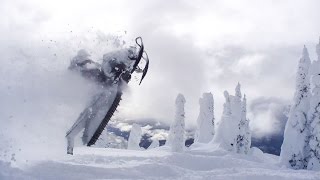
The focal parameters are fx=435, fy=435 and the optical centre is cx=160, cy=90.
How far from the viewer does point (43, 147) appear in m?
21.5

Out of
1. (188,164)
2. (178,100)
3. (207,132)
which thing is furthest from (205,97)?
(188,164)

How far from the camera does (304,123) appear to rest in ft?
143

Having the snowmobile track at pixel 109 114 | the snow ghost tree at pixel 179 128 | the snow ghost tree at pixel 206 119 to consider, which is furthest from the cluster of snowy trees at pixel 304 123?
the snow ghost tree at pixel 206 119

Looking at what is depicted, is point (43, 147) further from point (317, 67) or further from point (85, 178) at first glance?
point (317, 67)

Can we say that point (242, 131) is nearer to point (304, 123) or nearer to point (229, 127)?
point (229, 127)

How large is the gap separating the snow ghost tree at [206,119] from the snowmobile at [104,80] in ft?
225

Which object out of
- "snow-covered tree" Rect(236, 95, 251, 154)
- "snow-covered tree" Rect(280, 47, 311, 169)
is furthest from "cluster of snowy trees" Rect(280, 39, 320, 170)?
"snow-covered tree" Rect(236, 95, 251, 154)

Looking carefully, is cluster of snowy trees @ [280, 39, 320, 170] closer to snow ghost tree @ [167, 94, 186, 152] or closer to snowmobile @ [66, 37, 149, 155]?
snow ghost tree @ [167, 94, 186, 152]

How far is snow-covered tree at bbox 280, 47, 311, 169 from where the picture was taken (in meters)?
42.8

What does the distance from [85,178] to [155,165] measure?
6647mm

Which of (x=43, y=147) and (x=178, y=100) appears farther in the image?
(x=178, y=100)

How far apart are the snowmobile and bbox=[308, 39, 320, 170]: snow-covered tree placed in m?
27.6

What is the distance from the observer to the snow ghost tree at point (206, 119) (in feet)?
282

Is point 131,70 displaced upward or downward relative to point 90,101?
upward
